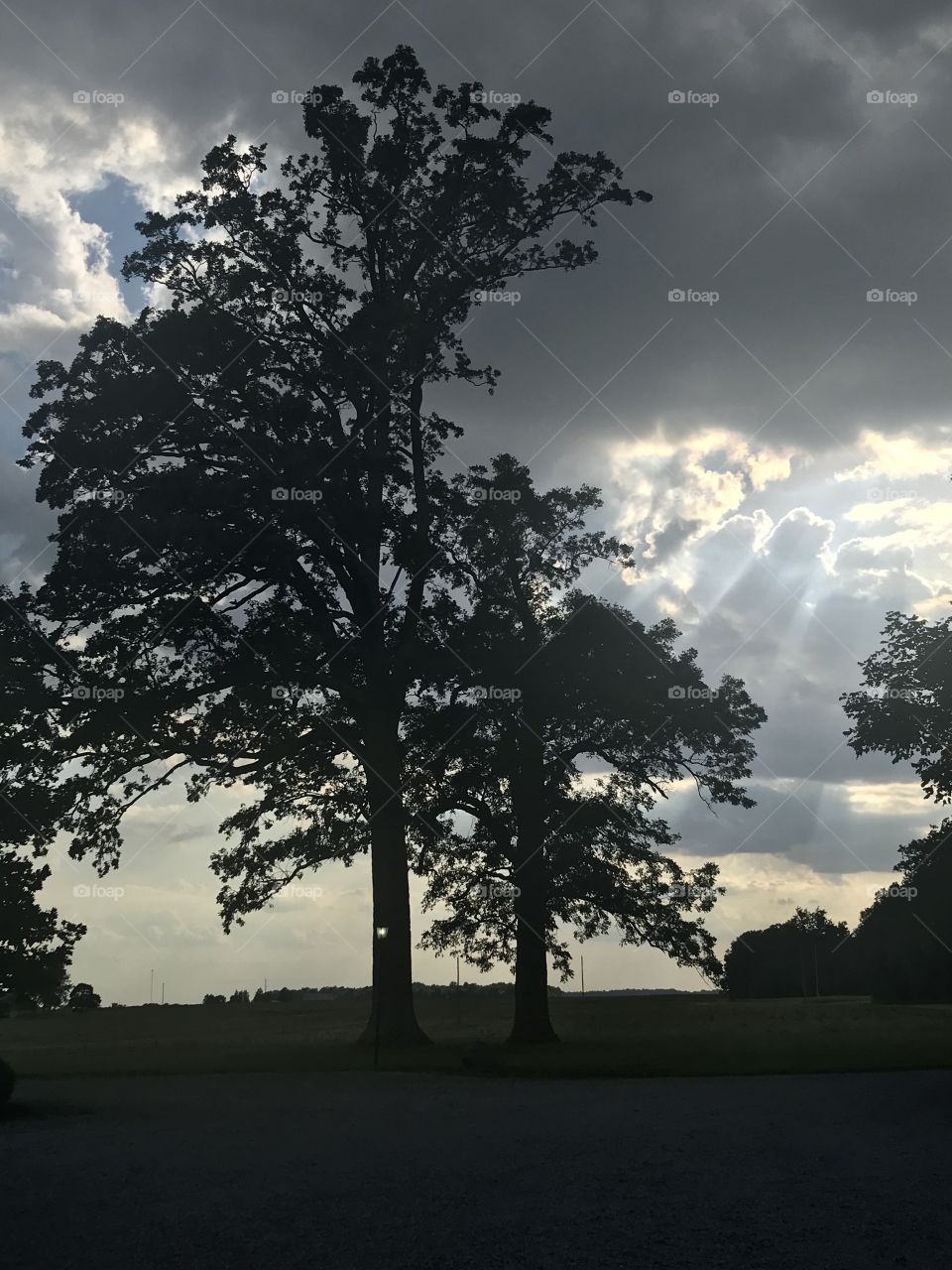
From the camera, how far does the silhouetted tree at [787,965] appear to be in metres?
109

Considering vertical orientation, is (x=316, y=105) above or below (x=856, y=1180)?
above

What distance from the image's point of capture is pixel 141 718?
2867cm

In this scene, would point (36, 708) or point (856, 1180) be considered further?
point (36, 708)

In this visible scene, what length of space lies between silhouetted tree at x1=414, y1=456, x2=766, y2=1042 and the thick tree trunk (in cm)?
184

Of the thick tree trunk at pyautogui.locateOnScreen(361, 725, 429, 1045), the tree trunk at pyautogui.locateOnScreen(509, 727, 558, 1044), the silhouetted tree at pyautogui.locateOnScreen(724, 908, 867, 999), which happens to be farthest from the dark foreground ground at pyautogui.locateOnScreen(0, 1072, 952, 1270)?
the silhouetted tree at pyautogui.locateOnScreen(724, 908, 867, 999)

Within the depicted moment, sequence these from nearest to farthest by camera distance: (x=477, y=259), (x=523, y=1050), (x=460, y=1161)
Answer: (x=460, y=1161) → (x=523, y=1050) → (x=477, y=259)

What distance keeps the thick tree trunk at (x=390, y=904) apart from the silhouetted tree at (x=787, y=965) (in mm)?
81445

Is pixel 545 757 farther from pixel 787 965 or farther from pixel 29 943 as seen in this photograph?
pixel 787 965

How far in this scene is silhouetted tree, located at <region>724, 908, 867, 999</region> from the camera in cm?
10862

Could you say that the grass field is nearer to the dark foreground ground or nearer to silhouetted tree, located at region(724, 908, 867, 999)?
the dark foreground ground

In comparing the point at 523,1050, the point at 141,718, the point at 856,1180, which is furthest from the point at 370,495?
the point at 856,1180

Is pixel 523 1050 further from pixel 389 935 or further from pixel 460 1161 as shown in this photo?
pixel 460 1161

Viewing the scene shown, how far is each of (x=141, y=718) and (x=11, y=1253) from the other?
2061 cm

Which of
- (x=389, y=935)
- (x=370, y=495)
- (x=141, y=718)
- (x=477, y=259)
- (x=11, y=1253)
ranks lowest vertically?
(x=11, y=1253)
